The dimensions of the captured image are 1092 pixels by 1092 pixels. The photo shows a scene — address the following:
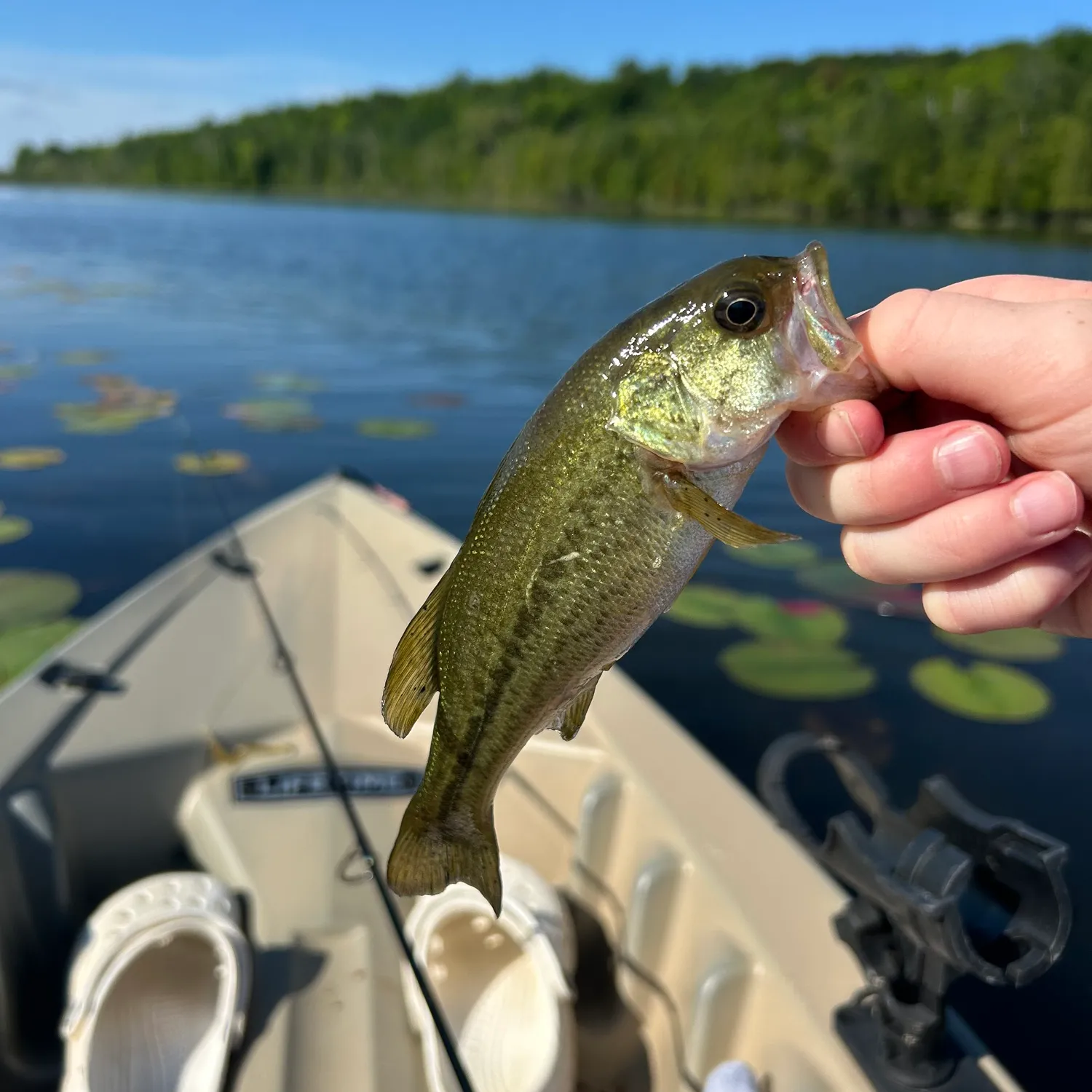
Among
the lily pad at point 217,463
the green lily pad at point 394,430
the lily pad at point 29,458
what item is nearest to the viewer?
the lily pad at point 217,463

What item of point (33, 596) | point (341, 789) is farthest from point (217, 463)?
point (341, 789)

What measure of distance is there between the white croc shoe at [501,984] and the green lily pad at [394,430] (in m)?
8.88

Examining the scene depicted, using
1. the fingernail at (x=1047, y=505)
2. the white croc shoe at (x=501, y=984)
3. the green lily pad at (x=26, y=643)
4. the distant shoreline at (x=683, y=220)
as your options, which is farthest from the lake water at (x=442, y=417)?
the distant shoreline at (x=683, y=220)

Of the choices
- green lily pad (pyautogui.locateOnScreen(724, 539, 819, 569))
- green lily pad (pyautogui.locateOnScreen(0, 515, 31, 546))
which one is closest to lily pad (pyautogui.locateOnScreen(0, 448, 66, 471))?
green lily pad (pyautogui.locateOnScreen(0, 515, 31, 546))

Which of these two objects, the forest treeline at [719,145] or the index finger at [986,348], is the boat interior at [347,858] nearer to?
the index finger at [986,348]

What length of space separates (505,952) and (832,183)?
5361 cm

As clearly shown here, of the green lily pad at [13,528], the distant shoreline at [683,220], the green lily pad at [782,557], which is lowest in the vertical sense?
the green lily pad at [782,557]

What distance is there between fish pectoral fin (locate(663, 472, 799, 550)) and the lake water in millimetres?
3720

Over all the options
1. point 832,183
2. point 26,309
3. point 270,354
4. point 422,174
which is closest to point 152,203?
point 422,174

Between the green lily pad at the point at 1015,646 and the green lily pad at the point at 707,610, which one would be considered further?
the green lily pad at the point at 707,610

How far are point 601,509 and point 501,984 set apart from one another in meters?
1.89

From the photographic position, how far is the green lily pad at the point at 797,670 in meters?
5.93

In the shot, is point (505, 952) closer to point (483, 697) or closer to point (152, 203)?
point (483, 697)

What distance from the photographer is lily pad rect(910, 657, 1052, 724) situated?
18.1 feet
